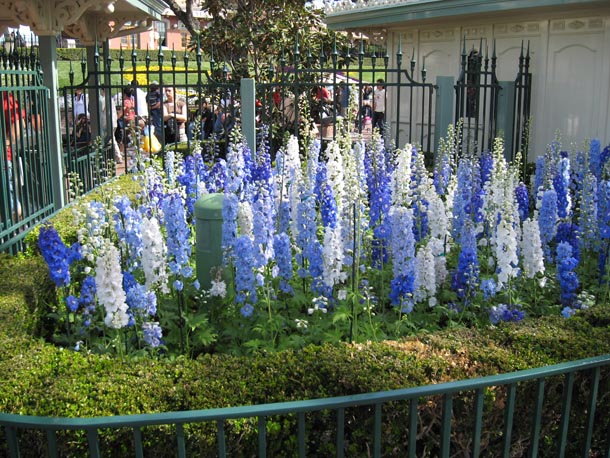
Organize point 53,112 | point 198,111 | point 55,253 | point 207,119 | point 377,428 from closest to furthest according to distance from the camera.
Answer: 1. point 377,428
2. point 55,253
3. point 53,112
4. point 198,111
5. point 207,119

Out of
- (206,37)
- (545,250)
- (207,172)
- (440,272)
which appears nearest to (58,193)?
(207,172)

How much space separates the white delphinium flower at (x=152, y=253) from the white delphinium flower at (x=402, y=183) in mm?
1979

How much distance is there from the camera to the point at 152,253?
13.5ft

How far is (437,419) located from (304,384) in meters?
0.62

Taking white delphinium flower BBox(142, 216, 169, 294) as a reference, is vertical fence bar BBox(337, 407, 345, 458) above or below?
below

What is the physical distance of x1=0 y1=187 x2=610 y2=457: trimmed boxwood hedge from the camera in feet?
9.57

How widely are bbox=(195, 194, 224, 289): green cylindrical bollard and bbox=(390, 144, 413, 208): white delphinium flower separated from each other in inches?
54.1

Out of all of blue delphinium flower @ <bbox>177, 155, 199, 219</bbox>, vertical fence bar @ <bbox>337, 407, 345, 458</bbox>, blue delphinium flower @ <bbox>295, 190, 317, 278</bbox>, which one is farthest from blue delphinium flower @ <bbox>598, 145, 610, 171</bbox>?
vertical fence bar @ <bbox>337, 407, 345, 458</bbox>

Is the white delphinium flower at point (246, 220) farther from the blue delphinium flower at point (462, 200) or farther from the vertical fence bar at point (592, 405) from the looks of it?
the vertical fence bar at point (592, 405)

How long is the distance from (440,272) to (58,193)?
4682 millimetres

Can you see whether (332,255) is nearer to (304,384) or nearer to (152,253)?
(152,253)

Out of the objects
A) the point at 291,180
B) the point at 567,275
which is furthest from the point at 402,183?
the point at 567,275

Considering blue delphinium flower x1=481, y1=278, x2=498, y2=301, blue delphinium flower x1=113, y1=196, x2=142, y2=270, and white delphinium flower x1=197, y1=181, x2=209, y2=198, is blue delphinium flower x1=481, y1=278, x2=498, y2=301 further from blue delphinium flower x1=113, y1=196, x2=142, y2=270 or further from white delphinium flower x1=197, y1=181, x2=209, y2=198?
white delphinium flower x1=197, y1=181, x2=209, y2=198

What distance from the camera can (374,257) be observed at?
4.96 m
